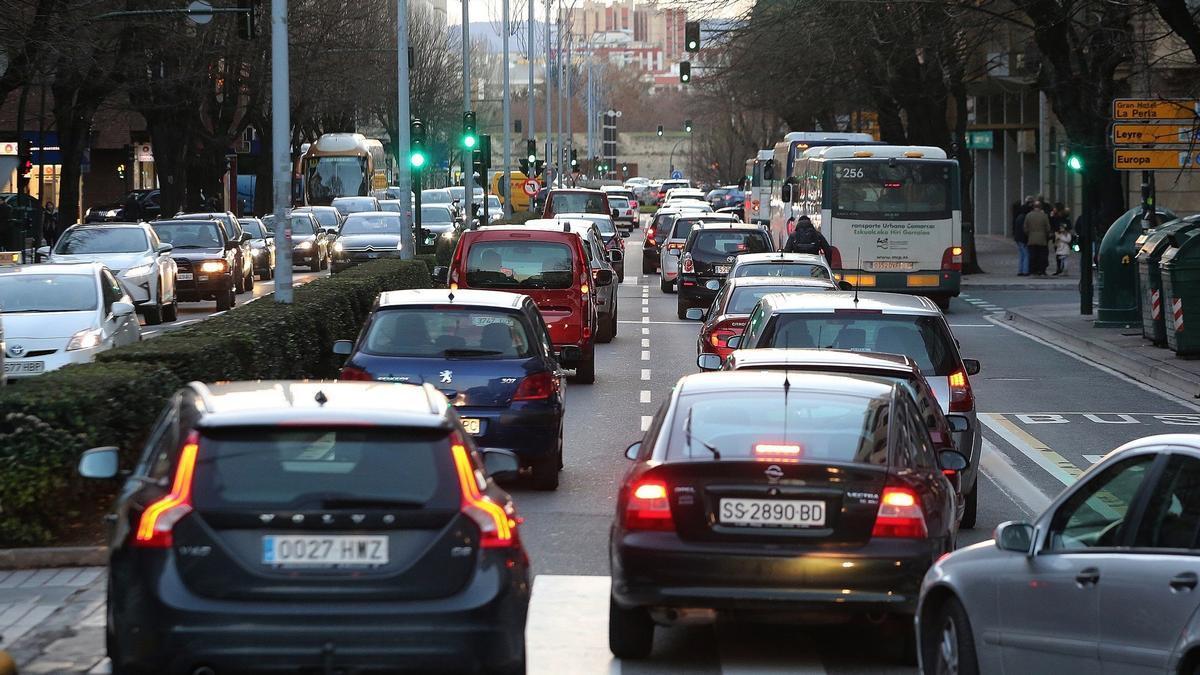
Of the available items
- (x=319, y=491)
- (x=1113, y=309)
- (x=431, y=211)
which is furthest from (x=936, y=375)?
(x=431, y=211)

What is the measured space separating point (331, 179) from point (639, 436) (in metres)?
52.5

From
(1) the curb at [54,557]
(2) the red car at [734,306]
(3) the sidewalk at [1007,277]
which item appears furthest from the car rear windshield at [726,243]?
(1) the curb at [54,557]

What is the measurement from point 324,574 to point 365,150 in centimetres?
6425

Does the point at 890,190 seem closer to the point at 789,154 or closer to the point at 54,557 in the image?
the point at 789,154

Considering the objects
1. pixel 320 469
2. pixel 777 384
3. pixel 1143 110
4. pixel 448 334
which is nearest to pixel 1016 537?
pixel 777 384

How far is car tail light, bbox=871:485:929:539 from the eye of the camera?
8.12 m

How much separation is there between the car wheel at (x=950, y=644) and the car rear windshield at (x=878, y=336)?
18.5 feet

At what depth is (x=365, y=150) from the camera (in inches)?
2756

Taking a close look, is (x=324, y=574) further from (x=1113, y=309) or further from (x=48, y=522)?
(x=1113, y=309)

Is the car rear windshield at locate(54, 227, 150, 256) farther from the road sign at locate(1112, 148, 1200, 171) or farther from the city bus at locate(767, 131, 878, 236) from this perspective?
the city bus at locate(767, 131, 878, 236)

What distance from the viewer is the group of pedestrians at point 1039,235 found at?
44.1 m

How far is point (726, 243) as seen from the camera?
108 ft

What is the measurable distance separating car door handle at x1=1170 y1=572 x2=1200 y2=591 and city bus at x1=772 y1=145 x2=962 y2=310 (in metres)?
30.4

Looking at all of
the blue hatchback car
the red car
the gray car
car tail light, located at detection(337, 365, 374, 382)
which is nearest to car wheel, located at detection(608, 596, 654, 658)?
the gray car
